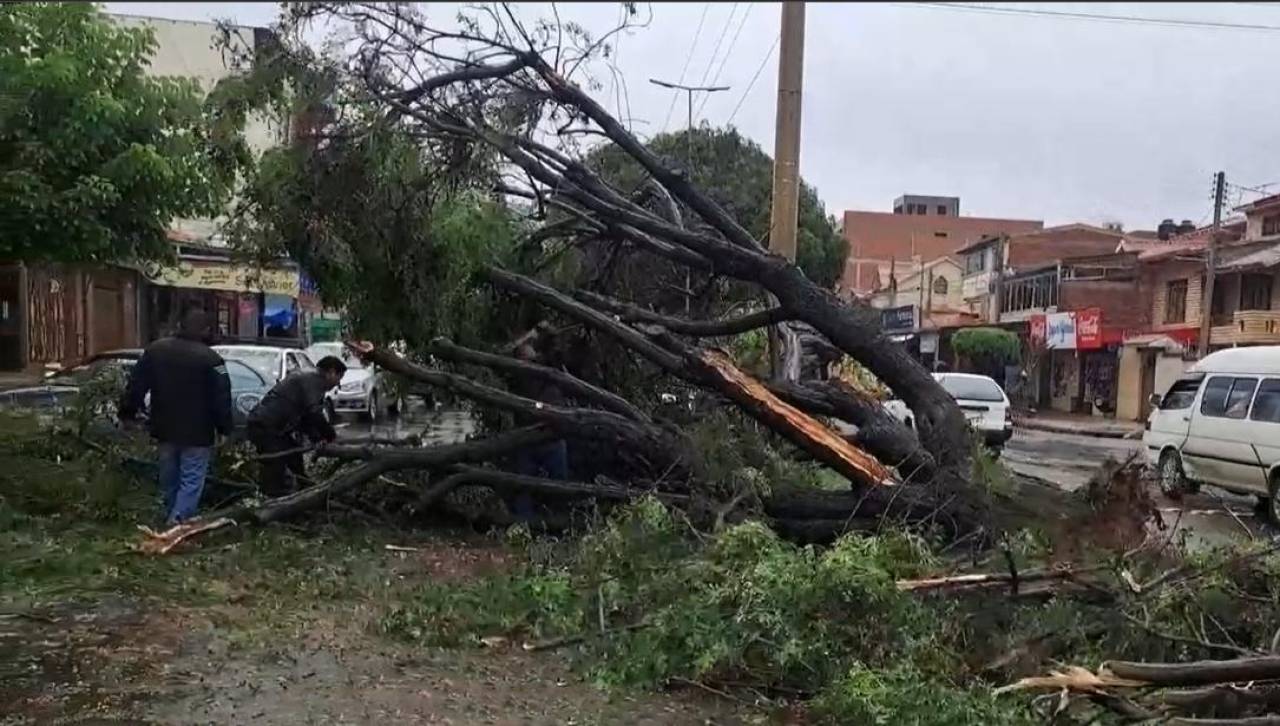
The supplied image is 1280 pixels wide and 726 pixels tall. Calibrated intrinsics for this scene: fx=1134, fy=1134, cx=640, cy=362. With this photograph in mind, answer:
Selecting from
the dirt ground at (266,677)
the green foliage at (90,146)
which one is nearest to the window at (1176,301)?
the green foliage at (90,146)

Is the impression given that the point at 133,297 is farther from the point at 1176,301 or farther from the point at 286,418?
the point at 1176,301

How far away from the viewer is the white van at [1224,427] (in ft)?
40.1

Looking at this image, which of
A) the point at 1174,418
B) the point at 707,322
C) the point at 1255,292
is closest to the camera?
the point at 707,322

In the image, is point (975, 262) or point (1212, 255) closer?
point (1212, 255)

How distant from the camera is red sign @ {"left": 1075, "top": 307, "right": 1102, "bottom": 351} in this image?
36250mm

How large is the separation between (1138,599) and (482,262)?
521cm

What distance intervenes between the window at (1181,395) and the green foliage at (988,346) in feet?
79.9

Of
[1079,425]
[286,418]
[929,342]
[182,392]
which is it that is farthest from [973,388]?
[929,342]

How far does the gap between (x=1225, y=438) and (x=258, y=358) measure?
12.0 m

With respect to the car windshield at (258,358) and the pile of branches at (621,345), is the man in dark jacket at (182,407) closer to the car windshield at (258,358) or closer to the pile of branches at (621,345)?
the pile of branches at (621,345)

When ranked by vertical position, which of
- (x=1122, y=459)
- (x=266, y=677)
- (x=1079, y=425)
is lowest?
(x=1079, y=425)

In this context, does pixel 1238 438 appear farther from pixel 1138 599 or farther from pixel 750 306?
pixel 1138 599

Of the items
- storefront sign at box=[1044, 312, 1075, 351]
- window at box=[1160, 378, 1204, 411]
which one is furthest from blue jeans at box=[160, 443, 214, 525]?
storefront sign at box=[1044, 312, 1075, 351]

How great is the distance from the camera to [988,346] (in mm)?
38750
